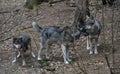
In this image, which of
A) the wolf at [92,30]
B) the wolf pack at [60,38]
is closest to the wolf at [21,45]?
the wolf pack at [60,38]

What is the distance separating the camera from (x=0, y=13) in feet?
51.0

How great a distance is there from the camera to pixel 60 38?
1038 cm

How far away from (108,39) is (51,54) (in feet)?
5.43

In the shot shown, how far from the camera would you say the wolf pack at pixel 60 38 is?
10352mm

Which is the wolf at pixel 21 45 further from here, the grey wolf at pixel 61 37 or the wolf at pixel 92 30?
the wolf at pixel 92 30

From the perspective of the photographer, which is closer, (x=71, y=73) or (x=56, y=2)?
(x=71, y=73)

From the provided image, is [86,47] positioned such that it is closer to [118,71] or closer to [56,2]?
[56,2]

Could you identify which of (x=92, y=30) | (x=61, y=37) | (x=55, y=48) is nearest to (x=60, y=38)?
(x=61, y=37)

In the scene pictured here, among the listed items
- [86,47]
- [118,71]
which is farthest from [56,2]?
[118,71]

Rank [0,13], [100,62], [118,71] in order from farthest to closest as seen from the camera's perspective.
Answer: [0,13] → [100,62] → [118,71]

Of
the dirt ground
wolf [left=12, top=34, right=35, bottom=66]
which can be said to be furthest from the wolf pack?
the dirt ground

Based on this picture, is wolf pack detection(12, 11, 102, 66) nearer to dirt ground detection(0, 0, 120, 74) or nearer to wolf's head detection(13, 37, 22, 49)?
wolf's head detection(13, 37, 22, 49)

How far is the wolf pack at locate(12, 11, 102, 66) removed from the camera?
34.0 feet

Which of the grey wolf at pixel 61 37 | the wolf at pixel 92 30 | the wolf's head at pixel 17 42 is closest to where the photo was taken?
the grey wolf at pixel 61 37
